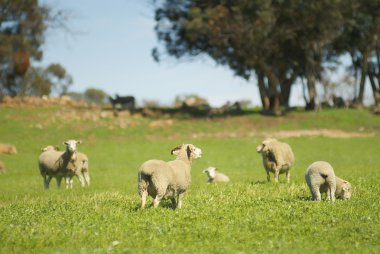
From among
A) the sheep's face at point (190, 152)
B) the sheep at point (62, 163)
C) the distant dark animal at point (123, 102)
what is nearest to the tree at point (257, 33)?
the distant dark animal at point (123, 102)

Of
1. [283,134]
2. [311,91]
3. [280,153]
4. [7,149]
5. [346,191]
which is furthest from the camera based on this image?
[311,91]

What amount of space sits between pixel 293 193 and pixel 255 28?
37.9 meters

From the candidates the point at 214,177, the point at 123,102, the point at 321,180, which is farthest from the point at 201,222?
the point at 123,102

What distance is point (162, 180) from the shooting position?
444 inches

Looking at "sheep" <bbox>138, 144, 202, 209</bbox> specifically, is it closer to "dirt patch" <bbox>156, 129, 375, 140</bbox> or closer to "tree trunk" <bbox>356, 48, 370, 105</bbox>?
"dirt patch" <bbox>156, 129, 375, 140</bbox>

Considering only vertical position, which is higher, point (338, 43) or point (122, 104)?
point (338, 43)

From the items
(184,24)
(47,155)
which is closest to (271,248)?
(47,155)

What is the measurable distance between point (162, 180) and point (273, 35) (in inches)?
1716

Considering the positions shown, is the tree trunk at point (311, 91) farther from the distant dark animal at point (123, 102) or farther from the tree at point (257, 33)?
the distant dark animal at point (123, 102)

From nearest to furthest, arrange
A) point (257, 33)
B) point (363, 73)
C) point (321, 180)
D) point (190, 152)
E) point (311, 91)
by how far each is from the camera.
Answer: point (321, 180)
point (190, 152)
point (257, 33)
point (311, 91)
point (363, 73)

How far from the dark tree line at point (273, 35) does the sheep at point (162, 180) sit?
1543 inches

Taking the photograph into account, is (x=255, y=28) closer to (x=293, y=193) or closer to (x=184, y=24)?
(x=184, y=24)

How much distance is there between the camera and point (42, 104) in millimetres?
53781

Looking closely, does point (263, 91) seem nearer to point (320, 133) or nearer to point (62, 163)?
point (320, 133)
